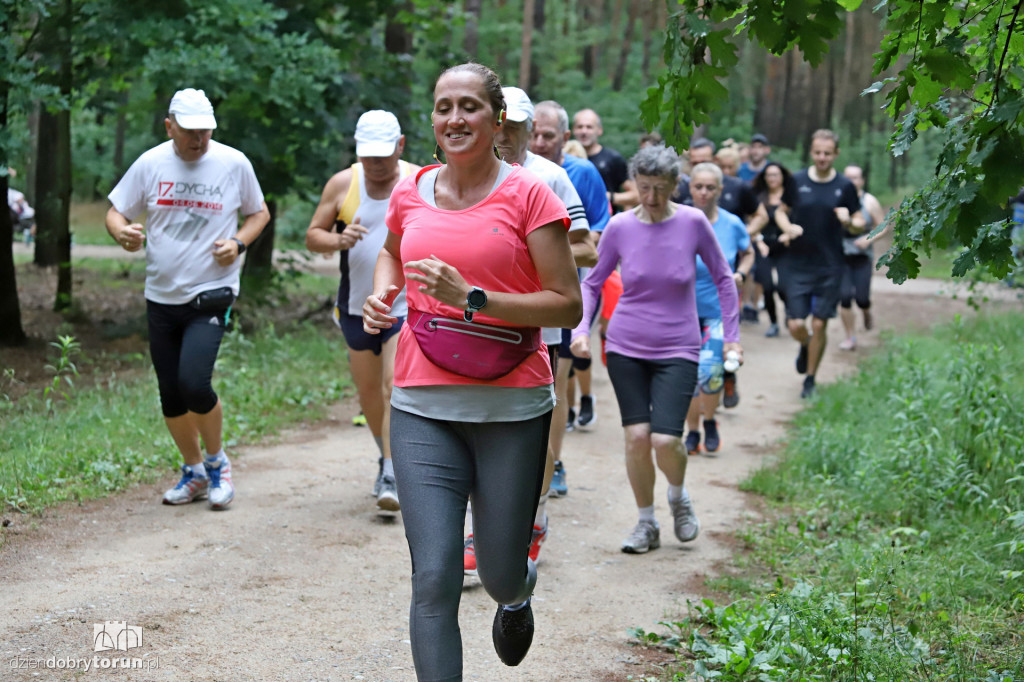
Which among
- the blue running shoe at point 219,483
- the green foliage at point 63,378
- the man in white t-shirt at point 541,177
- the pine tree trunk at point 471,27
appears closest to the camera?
the man in white t-shirt at point 541,177

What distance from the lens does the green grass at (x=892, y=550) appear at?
4.30 metres

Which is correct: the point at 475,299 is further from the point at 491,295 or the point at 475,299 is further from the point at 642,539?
the point at 642,539

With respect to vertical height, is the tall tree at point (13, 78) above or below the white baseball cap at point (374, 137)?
above

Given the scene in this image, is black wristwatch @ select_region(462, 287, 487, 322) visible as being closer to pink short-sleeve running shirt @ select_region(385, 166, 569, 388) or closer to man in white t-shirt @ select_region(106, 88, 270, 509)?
pink short-sleeve running shirt @ select_region(385, 166, 569, 388)

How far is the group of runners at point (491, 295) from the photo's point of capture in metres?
3.48

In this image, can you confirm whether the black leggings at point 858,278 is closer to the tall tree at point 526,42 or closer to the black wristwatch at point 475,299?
the black wristwatch at point 475,299

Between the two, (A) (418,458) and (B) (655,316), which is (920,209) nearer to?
(A) (418,458)

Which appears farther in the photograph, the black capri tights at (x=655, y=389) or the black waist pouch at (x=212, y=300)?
the black waist pouch at (x=212, y=300)

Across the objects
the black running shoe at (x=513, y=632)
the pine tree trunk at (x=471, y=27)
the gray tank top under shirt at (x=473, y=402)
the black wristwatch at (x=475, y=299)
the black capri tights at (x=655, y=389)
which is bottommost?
the black running shoe at (x=513, y=632)

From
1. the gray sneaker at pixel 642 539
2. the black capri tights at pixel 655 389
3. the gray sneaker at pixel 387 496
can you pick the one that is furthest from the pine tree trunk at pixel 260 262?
the gray sneaker at pixel 642 539

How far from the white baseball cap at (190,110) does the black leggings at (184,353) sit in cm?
100

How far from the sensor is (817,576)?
560 cm

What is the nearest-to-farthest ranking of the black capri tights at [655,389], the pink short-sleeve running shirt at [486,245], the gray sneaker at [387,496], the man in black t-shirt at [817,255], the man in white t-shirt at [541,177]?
the pink short-sleeve running shirt at [486,245], the man in white t-shirt at [541,177], the black capri tights at [655,389], the gray sneaker at [387,496], the man in black t-shirt at [817,255]

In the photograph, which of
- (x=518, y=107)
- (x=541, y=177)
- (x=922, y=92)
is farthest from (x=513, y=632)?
(x=518, y=107)
